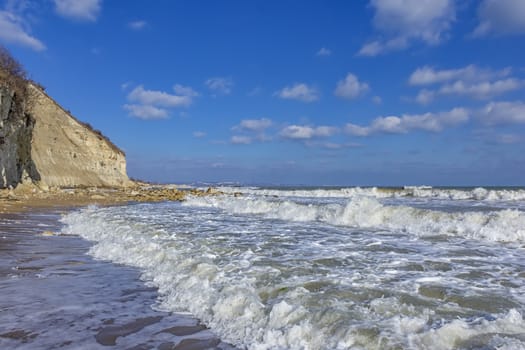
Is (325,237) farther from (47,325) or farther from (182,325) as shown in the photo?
(47,325)

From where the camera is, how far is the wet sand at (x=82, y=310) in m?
3.56

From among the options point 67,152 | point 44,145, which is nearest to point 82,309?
point 44,145

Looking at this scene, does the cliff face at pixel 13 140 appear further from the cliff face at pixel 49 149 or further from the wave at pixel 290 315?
the wave at pixel 290 315

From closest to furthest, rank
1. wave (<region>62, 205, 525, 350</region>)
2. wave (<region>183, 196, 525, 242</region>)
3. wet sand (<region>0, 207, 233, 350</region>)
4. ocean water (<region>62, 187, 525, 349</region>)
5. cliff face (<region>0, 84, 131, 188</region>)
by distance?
wave (<region>62, 205, 525, 350</region>) < ocean water (<region>62, 187, 525, 349</region>) < wet sand (<region>0, 207, 233, 350</region>) < wave (<region>183, 196, 525, 242</region>) < cliff face (<region>0, 84, 131, 188</region>)

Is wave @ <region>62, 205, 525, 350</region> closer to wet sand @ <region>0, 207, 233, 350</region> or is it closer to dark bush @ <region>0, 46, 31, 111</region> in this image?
wet sand @ <region>0, 207, 233, 350</region>

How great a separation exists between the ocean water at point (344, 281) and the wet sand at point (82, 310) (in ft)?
0.96

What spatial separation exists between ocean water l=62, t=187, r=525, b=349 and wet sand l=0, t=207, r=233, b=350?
29cm

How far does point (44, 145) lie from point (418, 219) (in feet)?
133

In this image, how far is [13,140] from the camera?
24.7 meters

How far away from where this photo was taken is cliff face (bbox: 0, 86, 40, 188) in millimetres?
23078

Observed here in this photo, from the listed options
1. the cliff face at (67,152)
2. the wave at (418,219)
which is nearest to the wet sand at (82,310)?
the wave at (418,219)

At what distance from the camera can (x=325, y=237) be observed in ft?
30.6

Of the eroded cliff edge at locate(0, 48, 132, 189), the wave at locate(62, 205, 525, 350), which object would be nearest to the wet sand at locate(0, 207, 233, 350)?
the wave at locate(62, 205, 525, 350)

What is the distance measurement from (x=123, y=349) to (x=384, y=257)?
15.1 ft
